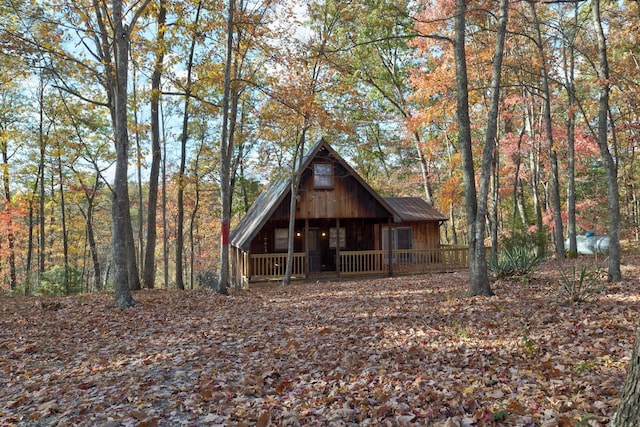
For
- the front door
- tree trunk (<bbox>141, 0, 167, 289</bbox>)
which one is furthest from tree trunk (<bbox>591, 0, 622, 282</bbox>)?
tree trunk (<bbox>141, 0, 167, 289</bbox>)

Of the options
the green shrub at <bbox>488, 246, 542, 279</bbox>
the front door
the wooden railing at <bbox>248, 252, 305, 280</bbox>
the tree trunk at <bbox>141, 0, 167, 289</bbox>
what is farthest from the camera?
the front door

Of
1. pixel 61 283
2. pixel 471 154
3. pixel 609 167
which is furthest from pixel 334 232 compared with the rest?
pixel 609 167

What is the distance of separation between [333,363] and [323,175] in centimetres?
1307

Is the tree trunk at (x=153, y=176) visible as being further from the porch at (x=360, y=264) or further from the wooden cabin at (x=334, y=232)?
the porch at (x=360, y=264)

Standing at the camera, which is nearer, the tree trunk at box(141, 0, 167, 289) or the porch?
the tree trunk at box(141, 0, 167, 289)

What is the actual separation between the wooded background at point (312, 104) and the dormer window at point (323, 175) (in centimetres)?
147

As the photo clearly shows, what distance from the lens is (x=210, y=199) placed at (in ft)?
112

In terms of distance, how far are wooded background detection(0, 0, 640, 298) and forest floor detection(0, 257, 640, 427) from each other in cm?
306

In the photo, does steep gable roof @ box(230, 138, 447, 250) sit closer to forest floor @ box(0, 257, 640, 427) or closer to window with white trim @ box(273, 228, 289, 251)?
window with white trim @ box(273, 228, 289, 251)

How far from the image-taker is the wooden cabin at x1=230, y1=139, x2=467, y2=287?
683 inches

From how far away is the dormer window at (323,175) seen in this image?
17675mm

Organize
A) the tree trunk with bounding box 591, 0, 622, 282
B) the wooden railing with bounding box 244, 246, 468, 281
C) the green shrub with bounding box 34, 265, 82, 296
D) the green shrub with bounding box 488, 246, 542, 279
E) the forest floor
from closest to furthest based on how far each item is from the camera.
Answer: the forest floor
the tree trunk with bounding box 591, 0, 622, 282
the green shrub with bounding box 488, 246, 542, 279
the green shrub with bounding box 34, 265, 82, 296
the wooden railing with bounding box 244, 246, 468, 281

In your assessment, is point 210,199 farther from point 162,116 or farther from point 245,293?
point 245,293

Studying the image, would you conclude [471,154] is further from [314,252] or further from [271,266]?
[314,252]
